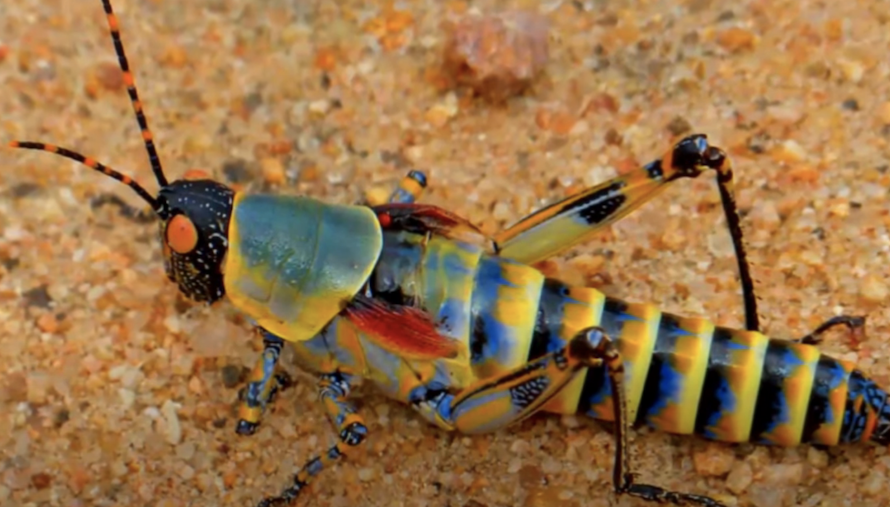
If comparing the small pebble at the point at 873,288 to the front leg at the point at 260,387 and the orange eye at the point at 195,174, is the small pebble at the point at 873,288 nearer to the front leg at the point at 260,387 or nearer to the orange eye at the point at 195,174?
the front leg at the point at 260,387

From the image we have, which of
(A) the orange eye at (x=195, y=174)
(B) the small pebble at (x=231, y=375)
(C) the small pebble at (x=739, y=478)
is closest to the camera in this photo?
(C) the small pebble at (x=739, y=478)

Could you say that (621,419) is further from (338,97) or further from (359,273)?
(338,97)

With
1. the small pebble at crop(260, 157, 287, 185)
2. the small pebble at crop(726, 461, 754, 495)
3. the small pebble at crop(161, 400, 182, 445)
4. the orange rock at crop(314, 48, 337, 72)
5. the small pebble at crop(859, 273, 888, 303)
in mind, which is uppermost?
the orange rock at crop(314, 48, 337, 72)

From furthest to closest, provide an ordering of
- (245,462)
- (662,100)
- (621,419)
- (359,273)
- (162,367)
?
1. (662,100)
2. (162,367)
3. (245,462)
4. (359,273)
5. (621,419)

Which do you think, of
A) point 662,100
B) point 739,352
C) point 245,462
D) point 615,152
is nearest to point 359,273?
point 245,462

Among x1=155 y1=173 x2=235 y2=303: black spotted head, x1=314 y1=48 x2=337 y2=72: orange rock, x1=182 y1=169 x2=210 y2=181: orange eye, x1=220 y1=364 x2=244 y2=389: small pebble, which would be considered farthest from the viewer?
x1=314 y1=48 x2=337 y2=72: orange rock

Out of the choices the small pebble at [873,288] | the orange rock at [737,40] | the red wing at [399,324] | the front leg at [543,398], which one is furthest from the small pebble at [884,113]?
the red wing at [399,324]

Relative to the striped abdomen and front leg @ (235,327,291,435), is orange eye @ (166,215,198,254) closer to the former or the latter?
front leg @ (235,327,291,435)

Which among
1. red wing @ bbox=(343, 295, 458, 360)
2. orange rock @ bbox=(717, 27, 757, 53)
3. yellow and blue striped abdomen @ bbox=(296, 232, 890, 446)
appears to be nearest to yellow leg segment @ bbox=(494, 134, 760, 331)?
yellow and blue striped abdomen @ bbox=(296, 232, 890, 446)
